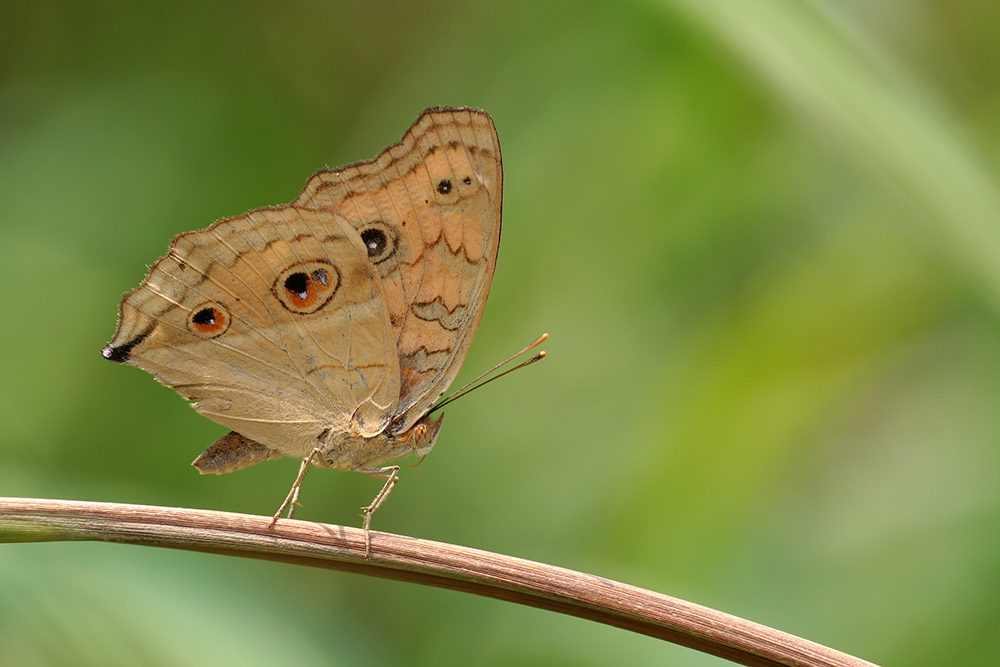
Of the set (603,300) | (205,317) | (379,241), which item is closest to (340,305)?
(379,241)

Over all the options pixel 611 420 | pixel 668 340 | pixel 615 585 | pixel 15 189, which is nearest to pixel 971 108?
pixel 668 340

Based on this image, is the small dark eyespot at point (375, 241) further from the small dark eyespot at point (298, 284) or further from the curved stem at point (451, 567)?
the curved stem at point (451, 567)

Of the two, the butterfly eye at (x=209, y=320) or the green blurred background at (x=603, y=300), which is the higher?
the green blurred background at (x=603, y=300)

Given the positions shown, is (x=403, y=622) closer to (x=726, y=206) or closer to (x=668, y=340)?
(x=668, y=340)

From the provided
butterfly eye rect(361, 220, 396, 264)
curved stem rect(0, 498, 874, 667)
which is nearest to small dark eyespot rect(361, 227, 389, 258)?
butterfly eye rect(361, 220, 396, 264)

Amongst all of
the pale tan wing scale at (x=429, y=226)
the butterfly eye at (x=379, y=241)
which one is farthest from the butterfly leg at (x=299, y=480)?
the butterfly eye at (x=379, y=241)

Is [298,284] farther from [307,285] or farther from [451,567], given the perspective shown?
[451,567]
